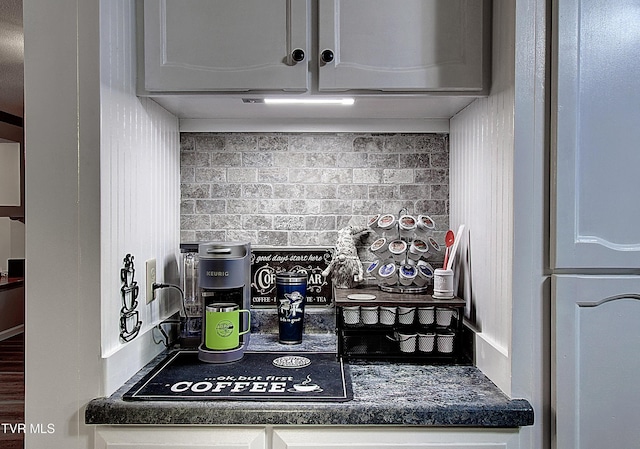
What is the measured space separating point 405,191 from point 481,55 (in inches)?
25.3

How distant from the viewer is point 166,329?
175 centimetres

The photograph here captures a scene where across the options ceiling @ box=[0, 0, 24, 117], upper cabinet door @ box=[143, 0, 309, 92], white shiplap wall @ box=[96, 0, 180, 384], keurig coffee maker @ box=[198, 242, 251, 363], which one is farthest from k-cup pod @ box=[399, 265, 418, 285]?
ceiling @ box=[0, 0, 24, 117]

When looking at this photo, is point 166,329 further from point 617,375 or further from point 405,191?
point 617,375

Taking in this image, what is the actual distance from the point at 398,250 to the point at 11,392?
400cm

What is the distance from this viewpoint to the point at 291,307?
1.82 m

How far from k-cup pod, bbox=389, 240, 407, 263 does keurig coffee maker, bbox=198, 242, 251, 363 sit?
50 centimetres

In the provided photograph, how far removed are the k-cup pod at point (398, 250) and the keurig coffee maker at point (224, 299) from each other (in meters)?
0.50

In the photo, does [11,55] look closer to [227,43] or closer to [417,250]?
[227,43]

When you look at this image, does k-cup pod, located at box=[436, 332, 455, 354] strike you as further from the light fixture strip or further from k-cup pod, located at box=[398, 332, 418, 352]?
the light fixture strip

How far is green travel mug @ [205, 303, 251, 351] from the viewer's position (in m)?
1.59

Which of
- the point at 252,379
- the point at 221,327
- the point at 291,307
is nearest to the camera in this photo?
the point at 252,379

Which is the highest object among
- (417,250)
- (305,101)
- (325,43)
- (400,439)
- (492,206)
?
(325,43)

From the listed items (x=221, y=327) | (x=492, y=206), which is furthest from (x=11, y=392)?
(x=492, y=206)

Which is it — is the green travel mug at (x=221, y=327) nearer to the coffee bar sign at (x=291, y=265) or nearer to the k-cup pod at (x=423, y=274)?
the coffee bar sign at (x=291, y=265)
